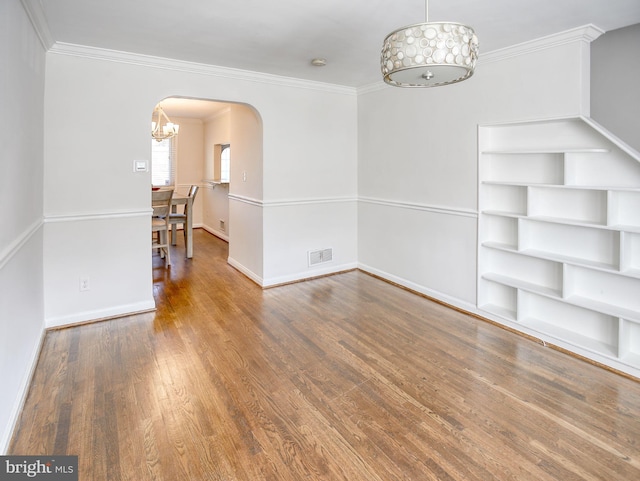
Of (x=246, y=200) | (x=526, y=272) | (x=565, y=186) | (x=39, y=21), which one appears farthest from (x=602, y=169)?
(x=39, y=21)

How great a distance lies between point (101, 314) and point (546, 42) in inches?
171

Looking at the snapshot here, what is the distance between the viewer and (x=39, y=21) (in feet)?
8.64

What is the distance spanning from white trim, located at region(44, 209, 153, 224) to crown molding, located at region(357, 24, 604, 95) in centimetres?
337

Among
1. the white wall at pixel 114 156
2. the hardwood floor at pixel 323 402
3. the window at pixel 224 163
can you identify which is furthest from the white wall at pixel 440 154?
the window at pixel 224 163

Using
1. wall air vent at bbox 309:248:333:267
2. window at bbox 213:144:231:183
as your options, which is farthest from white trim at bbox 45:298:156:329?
window at bbox 213:144:231:183

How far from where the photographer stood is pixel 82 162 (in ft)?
11.0

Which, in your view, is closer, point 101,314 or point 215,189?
point 101,314

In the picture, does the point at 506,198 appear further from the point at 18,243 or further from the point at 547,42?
the point at 18,243

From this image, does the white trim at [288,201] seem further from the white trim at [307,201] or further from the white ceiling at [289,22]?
the white ceiling at [289,22]

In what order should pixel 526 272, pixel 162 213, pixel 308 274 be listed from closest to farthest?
pixel 526 272, pixel 308 274, pixel 162 213

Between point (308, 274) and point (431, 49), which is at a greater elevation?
point (431, 49)

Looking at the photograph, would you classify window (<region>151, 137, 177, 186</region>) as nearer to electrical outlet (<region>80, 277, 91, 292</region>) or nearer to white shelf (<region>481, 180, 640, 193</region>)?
electrical outlet (<region>80, 277, 91, 292</region>)

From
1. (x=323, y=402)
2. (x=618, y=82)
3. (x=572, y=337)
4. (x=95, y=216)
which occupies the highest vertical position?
(x=618, y=82)

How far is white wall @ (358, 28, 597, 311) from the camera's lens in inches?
117
